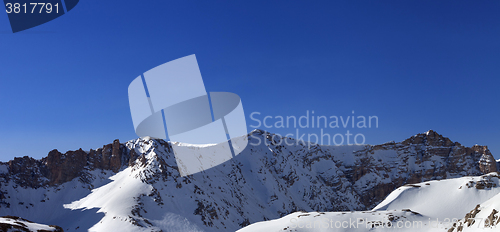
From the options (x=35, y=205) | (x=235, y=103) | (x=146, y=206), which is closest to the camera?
(x=235, y=103)

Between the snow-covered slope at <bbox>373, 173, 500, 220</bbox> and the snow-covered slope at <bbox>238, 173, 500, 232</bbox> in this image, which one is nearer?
the snow-covered slope at <bbox>238, 173, 500, 232</bbox>

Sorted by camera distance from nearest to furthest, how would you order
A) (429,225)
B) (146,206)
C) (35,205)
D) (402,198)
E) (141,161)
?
(429,225)
(402,198)
(146,206)
(35,205)
(141,161)

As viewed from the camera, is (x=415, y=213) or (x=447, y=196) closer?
(x=415, y=213)

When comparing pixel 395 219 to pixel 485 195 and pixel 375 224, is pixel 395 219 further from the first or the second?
pixel 485 195

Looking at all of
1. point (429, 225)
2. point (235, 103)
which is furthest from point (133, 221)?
point (429, 225)

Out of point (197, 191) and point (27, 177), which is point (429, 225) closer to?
point (197, 191)

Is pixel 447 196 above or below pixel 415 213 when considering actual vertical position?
above

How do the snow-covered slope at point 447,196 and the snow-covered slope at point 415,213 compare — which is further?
the snow-covered slope at point 447,196

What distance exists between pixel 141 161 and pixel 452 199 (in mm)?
157882

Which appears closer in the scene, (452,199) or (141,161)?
(452,199)

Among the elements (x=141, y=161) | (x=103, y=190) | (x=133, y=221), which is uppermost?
(x=141, y=161)

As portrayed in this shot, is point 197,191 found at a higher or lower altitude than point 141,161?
lower

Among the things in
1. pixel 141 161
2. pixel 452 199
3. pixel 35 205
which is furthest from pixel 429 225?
pixel 35 205

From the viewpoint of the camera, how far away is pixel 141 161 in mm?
195000
